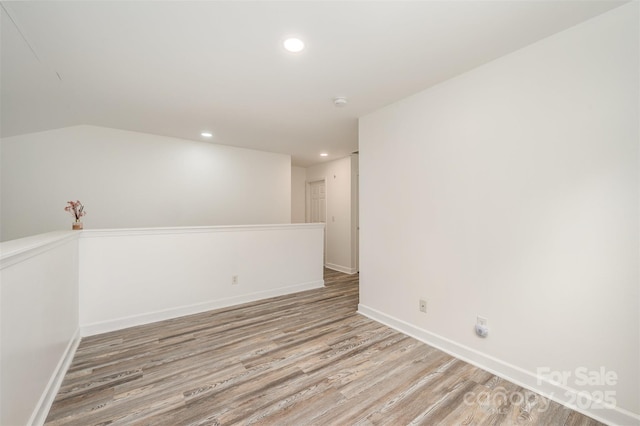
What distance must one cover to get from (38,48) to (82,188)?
226 cm

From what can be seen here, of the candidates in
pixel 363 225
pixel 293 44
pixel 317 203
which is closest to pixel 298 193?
pixel 317 203

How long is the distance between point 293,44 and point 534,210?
2.10 metres

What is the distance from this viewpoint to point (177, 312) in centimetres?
310

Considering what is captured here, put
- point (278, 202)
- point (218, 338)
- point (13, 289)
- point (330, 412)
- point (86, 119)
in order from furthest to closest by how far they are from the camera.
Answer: point (278, 202), point (86, 119), point (218, 338), point (330, 412), point (13, 289)

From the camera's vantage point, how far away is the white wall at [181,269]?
8.88ft

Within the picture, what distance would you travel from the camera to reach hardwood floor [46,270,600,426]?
1592mm

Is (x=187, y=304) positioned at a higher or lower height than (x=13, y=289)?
lower

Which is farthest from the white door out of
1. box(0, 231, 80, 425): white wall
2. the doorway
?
box(0, 231, 80, 425): white wall

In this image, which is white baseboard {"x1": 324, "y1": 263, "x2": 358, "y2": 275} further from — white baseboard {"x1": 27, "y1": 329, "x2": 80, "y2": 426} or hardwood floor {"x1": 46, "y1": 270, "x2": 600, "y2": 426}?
white baseboard {"x1": 27, "y1": 329, "x2": 80, "y2": 426}

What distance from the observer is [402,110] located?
2.71 metres

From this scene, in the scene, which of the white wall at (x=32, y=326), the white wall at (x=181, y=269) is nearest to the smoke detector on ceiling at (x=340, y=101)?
the white wall at (x=181, y=269)

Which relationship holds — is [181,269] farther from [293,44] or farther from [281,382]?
[293,44]

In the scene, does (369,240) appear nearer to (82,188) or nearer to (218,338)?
(218,338)

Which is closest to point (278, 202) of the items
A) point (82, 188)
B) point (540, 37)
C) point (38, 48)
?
point (82, 188)
